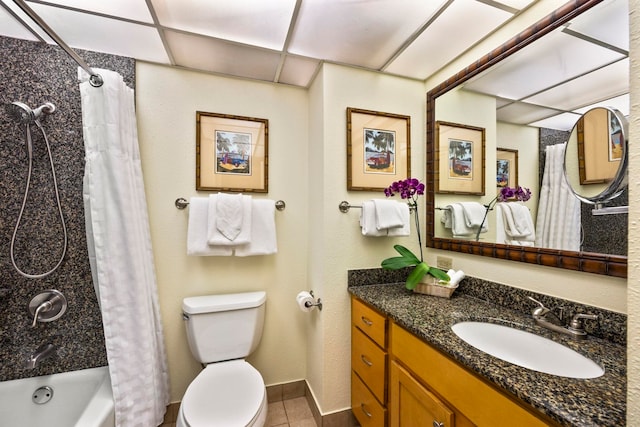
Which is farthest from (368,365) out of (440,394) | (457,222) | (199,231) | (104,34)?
(104,34)

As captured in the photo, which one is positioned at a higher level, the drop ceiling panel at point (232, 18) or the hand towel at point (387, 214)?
the drop ceiling panel at point (232, 18)

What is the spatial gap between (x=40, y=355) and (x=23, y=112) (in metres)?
1.25

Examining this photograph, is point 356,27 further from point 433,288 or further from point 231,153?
point 433,288

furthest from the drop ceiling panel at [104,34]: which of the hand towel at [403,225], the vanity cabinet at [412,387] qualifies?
the vanity cabinet at [412,387]

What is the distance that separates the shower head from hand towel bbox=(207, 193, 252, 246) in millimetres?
936

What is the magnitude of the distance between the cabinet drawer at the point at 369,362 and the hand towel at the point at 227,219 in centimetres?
87

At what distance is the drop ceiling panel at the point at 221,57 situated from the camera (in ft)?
4.57

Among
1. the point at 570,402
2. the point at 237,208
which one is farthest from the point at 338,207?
the point at 570,402

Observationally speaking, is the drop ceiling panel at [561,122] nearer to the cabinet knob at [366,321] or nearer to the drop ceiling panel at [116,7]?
the cabinet knob at [366,321]

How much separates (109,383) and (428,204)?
2.06 metres

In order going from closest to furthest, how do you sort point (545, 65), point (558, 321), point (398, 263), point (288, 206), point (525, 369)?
point (525, 369) → point (558, 321) → point (545, 65) → point (398, 263) → point (288, 206)

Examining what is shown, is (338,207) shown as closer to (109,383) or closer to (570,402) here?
(570,402)

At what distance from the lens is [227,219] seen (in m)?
1.56

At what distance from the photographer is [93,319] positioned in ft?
4.86
